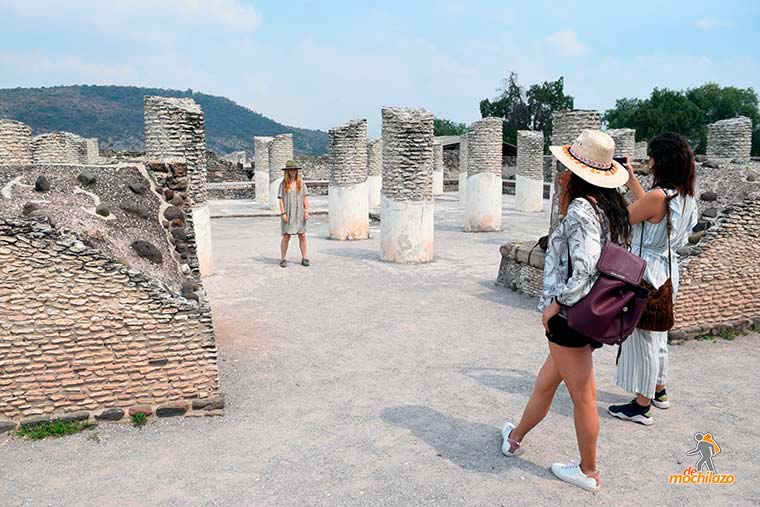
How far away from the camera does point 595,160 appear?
301cm

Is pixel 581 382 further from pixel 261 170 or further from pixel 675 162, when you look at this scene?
pixel 261 170

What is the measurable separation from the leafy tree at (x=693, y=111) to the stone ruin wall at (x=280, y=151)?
29.2 meters

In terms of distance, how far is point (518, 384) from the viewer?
4891 mm

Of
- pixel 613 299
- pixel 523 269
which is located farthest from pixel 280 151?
pixel 613 299

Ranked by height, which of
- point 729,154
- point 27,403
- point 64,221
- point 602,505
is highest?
point 729,154

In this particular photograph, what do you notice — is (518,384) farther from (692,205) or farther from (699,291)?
(699,291)

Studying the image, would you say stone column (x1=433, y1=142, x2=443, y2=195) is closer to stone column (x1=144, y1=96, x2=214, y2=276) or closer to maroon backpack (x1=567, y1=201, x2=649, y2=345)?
stone column (x1=144, y1=96, x2=214, y2=276)

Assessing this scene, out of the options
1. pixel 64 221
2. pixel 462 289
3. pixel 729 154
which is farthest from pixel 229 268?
pixel 729 154

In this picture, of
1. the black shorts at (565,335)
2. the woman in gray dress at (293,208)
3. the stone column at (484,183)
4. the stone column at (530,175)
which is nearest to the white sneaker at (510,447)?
the black shorts at (565,335)

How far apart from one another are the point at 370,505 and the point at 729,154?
11.7 m

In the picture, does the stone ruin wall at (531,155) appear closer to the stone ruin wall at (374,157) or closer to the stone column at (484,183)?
the stone ruin wall at (374,157)

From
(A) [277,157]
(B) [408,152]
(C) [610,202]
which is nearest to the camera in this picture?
(C) [610,202]

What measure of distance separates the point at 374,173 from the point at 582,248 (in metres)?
19.3

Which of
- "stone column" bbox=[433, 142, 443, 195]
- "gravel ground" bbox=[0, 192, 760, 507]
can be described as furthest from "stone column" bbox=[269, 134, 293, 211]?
"gravel ground" bbox=[0, 192, 760, 507]
